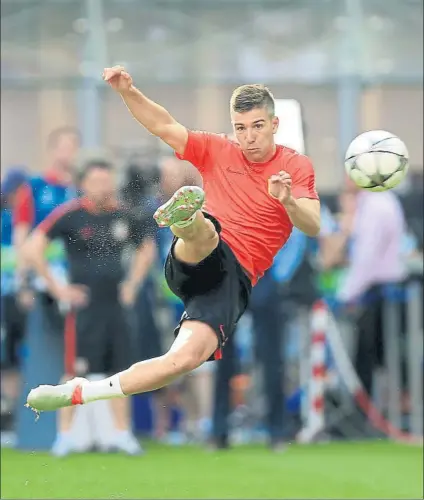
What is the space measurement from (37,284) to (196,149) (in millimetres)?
4815

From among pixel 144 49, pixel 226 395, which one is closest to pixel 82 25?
pixel 144 49

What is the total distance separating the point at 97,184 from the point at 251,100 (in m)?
3.80

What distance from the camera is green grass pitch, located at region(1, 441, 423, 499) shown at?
10.3m

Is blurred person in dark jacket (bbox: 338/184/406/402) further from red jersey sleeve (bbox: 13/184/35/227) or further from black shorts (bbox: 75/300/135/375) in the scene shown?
red jersey sleeve (bbox: 13/184/35/227)

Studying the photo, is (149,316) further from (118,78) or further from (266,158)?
(118,78)

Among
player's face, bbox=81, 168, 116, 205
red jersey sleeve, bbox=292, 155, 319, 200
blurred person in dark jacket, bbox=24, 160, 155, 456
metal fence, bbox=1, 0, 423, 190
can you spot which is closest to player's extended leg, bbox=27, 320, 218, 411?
red jersey sleeve, bbox=292, 155, 319, 200

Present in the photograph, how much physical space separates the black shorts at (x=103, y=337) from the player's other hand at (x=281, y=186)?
209 inches

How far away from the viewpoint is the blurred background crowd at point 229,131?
13.4 m

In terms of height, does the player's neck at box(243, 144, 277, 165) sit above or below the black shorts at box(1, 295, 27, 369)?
above

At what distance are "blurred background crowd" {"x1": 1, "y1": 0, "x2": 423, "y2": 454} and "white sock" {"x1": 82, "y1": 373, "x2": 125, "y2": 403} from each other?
3296mm

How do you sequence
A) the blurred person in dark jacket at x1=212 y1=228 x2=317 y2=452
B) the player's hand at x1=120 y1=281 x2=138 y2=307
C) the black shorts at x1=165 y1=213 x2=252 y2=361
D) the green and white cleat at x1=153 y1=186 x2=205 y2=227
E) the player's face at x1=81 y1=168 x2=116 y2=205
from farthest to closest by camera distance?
the blurred person in dark jacket at x1=212 y1=228 x2=317 y2=452 < the player's hand at x1=120 y1=281 x2=138 y2=307 < the player's face at x1=81 y1=168 x2=116 y2=205 < the black shorts at x1=165 y1=213 x2=252 y2=361 < the green and white cleat at x1=153 y1=186 x2=205 y2=227

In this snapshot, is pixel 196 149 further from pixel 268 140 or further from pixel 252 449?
pixel 252 449

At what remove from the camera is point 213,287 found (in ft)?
28.2

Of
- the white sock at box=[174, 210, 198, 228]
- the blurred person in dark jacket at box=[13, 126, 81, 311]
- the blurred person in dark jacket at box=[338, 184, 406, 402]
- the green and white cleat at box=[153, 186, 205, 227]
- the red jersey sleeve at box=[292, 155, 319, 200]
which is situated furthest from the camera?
the blurred person in dark jacket at box=[338, 184, 406, 402]
